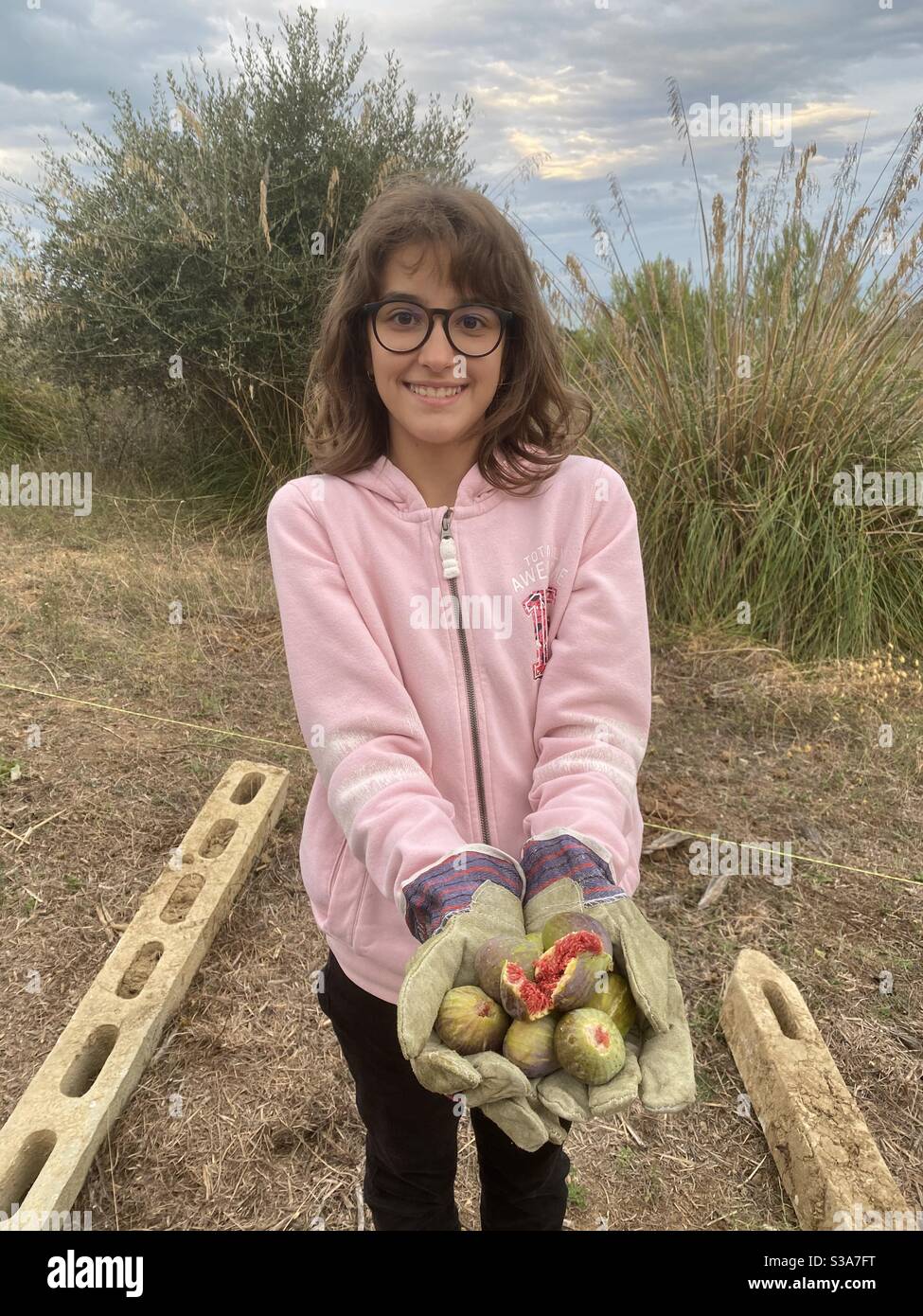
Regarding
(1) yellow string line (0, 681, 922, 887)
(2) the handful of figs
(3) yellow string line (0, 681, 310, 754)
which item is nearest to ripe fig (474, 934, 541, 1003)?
(2) the handful of figs

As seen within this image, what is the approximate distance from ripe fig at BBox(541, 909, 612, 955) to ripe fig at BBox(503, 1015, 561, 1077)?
0.10 meters

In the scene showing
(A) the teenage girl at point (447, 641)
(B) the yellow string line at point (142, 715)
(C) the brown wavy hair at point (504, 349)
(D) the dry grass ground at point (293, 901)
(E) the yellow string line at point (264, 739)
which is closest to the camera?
(A) the teenage girl at point (447, 641)

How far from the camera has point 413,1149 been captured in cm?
149

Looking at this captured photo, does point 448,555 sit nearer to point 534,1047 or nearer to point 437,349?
point 437,349

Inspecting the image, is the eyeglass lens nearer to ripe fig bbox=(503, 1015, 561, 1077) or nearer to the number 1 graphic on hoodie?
the number 1 graphic on hoodie

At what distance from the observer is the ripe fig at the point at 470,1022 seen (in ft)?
3.67

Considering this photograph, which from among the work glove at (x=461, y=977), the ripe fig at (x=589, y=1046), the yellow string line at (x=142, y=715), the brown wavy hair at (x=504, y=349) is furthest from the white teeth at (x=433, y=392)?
the yellow string line at (x=142, y=715)

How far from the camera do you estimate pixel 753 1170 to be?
6.90 ft

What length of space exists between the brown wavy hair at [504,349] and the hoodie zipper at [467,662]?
0.14m

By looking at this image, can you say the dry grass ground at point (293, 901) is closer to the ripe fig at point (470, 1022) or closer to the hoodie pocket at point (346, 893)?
the hoodie pocket at point (346, 893)

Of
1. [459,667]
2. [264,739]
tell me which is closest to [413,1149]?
[459,667]
